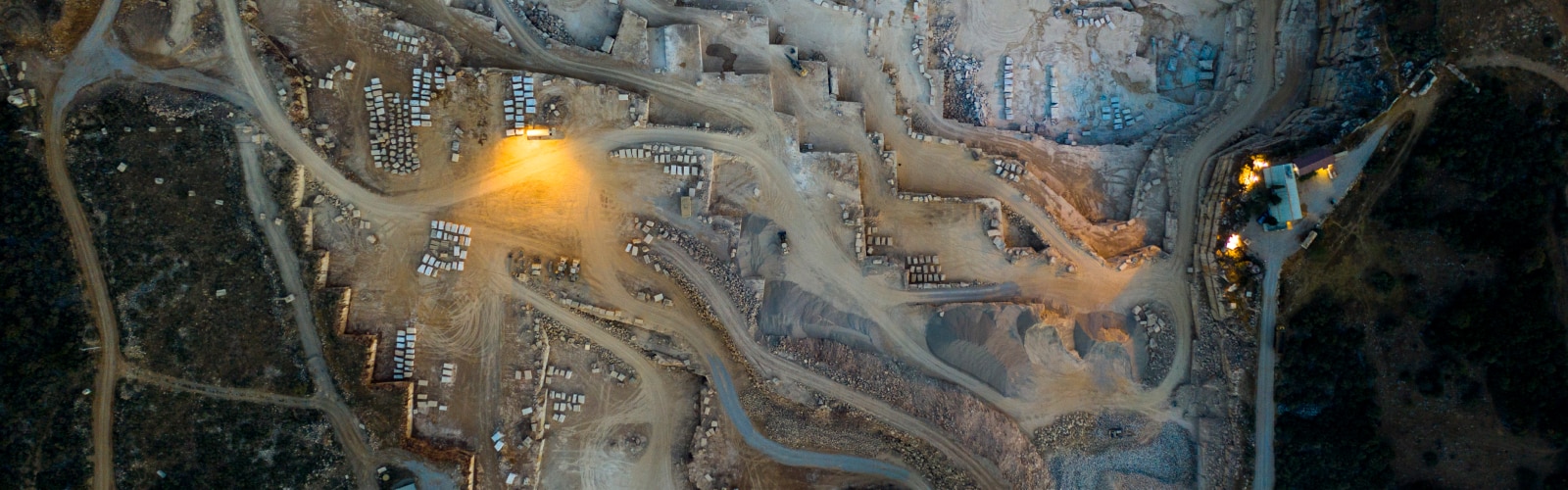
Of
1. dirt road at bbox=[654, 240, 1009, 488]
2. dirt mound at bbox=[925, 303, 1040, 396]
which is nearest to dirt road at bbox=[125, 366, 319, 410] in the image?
dirt road at bbox=[654, 240, 1009, 488]

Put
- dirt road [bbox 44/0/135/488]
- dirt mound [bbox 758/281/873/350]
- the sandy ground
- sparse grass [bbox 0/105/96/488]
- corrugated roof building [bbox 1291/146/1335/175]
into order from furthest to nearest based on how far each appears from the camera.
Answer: dirt mound [bbox 758/281/873/350]
corrugated roof building [bbox 1291/146/1335/175]
the sandy ground
dirt road [bbox 44/0/135/488]
sparse grass [bbox 0/105/96/488]

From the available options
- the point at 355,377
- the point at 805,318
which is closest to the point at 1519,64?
the point at 805,318

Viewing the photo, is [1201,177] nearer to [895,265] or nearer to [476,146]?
[895,265]

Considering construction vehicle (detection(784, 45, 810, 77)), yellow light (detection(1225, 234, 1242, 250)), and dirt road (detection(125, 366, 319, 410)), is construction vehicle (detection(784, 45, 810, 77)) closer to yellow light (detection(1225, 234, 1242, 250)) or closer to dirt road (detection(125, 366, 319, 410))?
yellow light (detection(1225, 234, 1242, 250))

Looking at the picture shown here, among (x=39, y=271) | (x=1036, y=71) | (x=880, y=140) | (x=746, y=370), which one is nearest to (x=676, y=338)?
(x=746, y=370)

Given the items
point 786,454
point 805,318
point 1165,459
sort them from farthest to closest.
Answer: point 1165,459 < point 786,454 < point 805,318

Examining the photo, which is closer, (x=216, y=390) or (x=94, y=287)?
(x=94, y=287)

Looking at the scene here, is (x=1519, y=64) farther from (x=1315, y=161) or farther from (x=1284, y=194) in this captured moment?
(x=1284, y=194)
